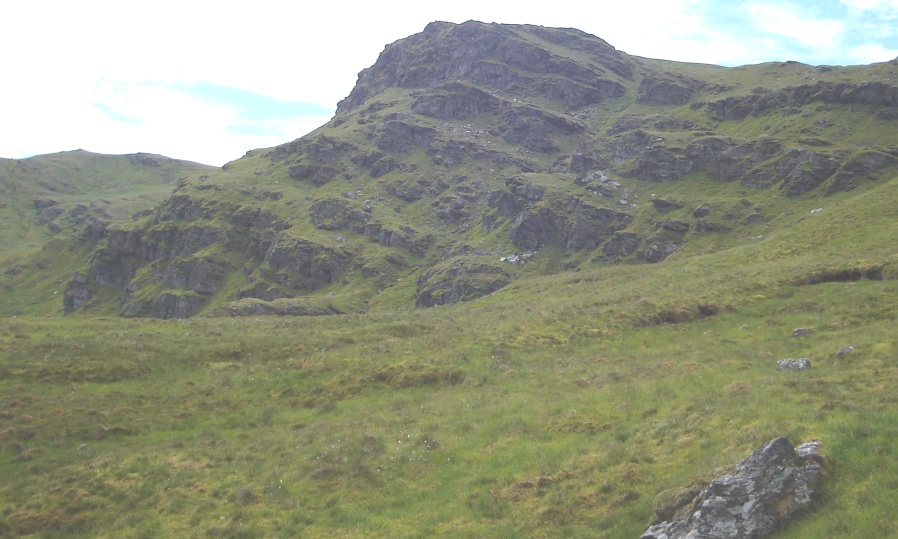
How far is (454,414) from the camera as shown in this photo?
30.0 metres

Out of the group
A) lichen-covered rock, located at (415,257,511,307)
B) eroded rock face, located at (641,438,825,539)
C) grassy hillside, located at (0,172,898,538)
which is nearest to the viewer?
eroded rock face, located at (641,438,825,539)

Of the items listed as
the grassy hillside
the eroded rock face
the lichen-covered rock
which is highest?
the eroded rock face

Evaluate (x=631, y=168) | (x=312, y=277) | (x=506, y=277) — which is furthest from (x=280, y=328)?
(x=631, y=168)

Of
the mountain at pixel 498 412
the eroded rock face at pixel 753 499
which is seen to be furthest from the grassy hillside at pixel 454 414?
the eroded rock face at pixel 753 499

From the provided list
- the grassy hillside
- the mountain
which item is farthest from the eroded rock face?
the grassy hillside

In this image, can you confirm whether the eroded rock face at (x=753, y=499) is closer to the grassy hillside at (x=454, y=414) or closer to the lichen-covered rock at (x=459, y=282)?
the grassy hillside at (x=454, y=414)

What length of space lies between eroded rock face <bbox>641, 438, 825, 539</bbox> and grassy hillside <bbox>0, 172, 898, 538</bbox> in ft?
1.71

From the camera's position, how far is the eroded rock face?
46.4 feet

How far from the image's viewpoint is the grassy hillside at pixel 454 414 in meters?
18.9

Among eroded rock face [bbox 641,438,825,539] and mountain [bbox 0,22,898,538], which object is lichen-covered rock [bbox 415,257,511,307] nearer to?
mountain [bbox 0,22,898,538]

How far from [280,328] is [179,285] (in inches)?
6253

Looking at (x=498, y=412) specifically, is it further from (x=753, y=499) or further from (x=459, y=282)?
(x=459, y=282)

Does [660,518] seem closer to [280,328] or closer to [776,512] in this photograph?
[776,512]

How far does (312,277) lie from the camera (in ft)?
604
